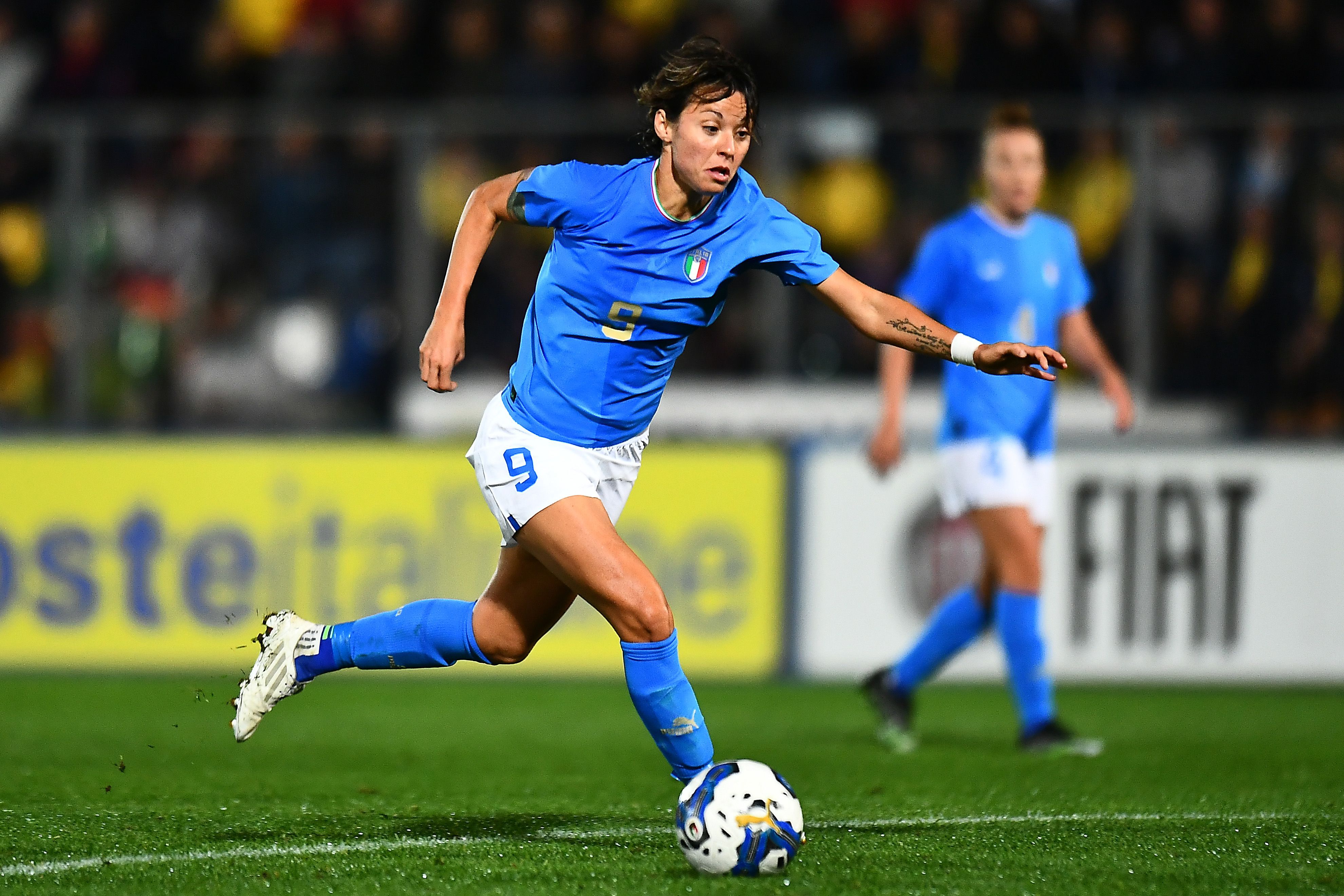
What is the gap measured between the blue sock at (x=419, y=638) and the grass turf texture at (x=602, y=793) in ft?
1.57

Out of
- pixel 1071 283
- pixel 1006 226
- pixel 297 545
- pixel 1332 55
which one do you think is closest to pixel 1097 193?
pixel 1332 55

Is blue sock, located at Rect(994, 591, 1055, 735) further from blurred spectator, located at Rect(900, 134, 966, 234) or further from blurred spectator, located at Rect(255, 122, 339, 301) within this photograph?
blurred spectator, located at Rect(255, 122, 339, 301)

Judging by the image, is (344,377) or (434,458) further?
(344,377)

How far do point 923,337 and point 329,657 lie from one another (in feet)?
6.25

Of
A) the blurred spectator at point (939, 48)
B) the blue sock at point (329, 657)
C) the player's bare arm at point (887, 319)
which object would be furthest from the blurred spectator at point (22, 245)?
the player's bare arm at point (887, 319)

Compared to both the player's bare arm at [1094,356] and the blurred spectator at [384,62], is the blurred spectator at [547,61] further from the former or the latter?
the player's bare arm at [1094,356]

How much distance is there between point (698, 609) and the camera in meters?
9.84

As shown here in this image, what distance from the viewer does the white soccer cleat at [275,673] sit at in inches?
207

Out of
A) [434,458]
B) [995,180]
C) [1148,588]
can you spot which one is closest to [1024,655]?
[995,180]

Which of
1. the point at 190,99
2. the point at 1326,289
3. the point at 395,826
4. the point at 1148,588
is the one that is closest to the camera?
the point at 395,826

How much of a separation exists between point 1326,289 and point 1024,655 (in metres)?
4.49

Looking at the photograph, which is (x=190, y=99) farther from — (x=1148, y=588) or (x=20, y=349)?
(x=1148, y=588)

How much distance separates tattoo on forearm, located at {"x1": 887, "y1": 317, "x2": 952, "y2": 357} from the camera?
4859 millimetres

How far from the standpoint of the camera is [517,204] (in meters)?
5.01
